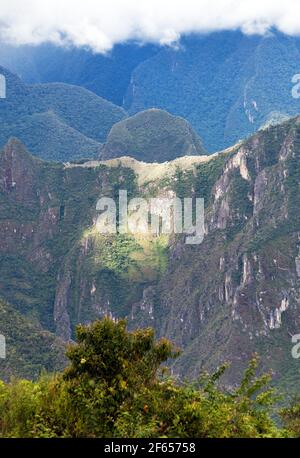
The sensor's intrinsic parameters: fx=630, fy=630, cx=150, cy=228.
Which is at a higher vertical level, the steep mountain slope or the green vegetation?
the steep mountain slope

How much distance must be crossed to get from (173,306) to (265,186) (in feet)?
108

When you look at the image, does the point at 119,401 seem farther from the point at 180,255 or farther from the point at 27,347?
the point at 180,255

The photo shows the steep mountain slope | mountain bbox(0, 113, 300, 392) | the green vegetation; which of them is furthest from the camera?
mountain bbox(0, 113, 300, 392)

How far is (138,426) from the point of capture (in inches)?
493

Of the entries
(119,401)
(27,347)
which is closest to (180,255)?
(27,347)

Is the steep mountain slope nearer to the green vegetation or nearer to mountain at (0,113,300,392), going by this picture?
mountain at (0,113,300,392)

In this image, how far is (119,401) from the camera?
1387cm

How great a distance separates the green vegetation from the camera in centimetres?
1285

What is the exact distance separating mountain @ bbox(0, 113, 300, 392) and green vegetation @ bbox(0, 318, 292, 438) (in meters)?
66.8

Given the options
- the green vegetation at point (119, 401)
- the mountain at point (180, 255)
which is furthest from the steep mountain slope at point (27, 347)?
the green vegetation at point (119, 401)

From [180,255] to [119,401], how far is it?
11936cm

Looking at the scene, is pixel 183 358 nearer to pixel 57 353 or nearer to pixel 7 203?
pixel 57 353

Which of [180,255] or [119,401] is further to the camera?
[180,255]

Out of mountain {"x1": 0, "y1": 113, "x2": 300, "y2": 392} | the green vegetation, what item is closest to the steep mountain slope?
mountain {"x1": 0, "y1": 113, "x2": 300, "y2": 392}
